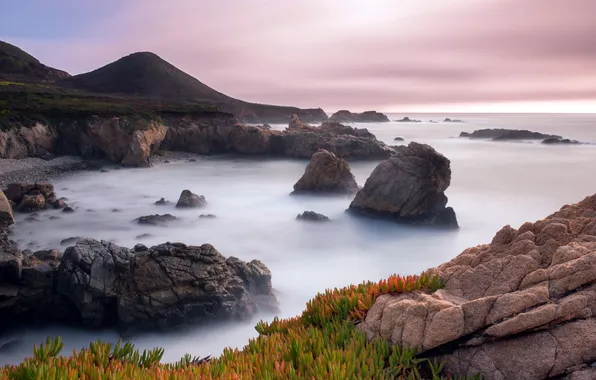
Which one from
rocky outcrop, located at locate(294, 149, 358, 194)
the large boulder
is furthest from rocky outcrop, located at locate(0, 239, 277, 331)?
rocky outcrop, located at locate(294, 149, 358, 194)

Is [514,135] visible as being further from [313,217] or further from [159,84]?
[159,84]

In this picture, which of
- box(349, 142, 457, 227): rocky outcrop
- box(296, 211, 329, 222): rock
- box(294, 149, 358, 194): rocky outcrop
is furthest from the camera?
box(294, 149, 358, 194): rocky outcrop

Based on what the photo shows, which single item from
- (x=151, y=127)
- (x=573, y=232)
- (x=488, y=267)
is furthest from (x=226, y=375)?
(x=151, y=127)

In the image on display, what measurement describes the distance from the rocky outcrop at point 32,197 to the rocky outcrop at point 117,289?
1432 cm

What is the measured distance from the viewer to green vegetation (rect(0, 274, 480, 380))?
490 centimetres

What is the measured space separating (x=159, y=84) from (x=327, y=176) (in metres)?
135

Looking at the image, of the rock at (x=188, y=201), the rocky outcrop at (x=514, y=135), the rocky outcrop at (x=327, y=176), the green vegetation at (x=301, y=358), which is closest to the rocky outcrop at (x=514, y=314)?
the green vegetation at (x=301, y=358)

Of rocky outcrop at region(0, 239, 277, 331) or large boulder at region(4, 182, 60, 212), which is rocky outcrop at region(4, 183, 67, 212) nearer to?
large boulder at region(4, 182, 60, 212)

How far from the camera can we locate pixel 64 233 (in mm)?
23375

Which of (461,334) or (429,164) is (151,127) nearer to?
(429,164)

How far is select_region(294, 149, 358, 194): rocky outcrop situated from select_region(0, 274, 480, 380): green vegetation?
2618 cm

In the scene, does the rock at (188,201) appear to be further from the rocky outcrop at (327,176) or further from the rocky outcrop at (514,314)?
the rocky outcrop at (514,314)

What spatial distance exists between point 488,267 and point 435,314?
150 cm

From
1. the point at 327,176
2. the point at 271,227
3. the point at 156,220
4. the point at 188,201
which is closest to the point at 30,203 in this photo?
the point at 156,220
